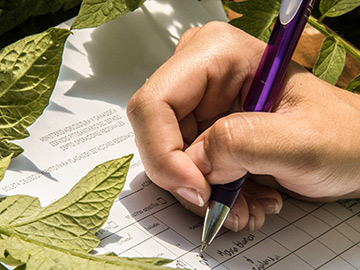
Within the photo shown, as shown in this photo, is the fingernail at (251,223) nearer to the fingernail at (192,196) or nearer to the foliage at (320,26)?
the fingernail at (192,196)

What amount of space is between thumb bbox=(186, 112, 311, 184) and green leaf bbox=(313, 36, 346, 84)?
6.6 inches

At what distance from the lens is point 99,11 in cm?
60

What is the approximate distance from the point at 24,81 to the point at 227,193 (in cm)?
22

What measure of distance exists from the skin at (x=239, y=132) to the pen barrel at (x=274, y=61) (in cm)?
2

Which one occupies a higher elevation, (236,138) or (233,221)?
(236,138)

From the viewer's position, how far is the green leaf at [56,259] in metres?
0.38

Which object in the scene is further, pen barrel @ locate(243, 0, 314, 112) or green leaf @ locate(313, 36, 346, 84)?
green leaf @ locate(313, 36, 346, 84)

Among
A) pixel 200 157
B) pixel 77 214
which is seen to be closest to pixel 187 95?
pixel 200 157

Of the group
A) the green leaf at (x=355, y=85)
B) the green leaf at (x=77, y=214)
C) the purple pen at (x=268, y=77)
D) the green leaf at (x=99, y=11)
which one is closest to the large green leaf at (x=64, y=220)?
the green leaf at (x=77, y=214)

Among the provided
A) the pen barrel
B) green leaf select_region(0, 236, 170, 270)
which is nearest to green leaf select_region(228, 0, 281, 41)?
the pen barrel

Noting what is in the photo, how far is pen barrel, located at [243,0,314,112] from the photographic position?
53 centimetres

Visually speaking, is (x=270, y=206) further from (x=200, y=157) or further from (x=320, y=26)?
(x=320, y=26)

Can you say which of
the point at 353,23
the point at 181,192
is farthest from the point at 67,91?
the point at 353,23

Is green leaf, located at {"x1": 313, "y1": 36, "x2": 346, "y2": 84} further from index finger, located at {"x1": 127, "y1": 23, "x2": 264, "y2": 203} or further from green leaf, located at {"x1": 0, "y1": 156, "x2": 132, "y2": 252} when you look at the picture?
green leaf, located at {"x1": 0, "y1": 156, "x2": 132, "y2": 252}
